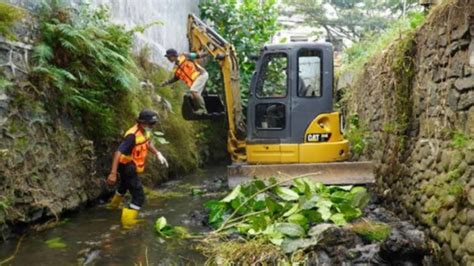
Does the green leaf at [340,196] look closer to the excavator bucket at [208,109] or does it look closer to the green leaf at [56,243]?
the green leaf at [56,243]

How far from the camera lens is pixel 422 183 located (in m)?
5.12

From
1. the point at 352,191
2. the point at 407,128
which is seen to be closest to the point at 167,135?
the point at 352,191

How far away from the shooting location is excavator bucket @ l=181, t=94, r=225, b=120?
876 centimetres

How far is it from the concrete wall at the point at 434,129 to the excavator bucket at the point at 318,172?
0.25 meters

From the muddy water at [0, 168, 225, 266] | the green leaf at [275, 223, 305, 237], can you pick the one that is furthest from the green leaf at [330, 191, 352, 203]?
the muddy water at [0, 168, 225, 266]

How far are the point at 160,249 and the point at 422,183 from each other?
286cm

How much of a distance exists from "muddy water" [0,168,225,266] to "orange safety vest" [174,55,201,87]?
2.37 m

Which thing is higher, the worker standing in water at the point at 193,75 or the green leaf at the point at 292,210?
the worker standing in water at the point at 193,75

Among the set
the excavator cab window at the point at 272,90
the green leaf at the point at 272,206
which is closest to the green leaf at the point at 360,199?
the green leaf at the point at 272,206

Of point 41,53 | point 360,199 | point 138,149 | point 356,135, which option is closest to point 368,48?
point 356,135

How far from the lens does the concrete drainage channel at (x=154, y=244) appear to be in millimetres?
4418

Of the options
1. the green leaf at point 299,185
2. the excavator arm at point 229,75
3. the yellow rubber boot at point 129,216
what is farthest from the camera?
the excavator arm at point 229,75

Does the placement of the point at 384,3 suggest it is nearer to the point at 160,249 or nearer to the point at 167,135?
the point at 167,135

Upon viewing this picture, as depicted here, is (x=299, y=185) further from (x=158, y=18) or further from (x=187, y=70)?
(x=158, y=18)
